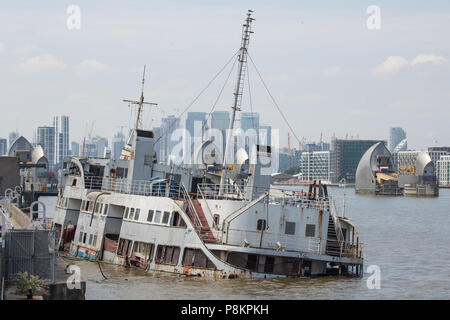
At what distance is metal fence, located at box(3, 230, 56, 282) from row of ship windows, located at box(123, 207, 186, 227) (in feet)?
31.9

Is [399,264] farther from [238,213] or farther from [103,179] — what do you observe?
[103,179]

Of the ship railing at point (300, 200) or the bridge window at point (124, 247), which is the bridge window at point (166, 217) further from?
the ship railing at point (300, 200)

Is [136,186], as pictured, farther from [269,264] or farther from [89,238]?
[269,264]

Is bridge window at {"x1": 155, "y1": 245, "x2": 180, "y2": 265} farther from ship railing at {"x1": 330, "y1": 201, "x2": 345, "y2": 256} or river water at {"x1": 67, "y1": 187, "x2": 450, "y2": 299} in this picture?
ship railing at {"x1": 330, "y1": 201, "x2": 345, "y2": 256}

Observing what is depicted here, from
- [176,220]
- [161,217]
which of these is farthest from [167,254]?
[161,217]

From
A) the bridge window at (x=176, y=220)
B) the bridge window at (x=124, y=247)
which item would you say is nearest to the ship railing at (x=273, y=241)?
the bridge window at (x=176, y=220)

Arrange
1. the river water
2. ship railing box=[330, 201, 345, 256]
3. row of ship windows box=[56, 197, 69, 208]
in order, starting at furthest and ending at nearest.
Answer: row of ship windows box=[56, 197, 69, 208] → ship railing box=[330, 201, 345, 256] → the river water

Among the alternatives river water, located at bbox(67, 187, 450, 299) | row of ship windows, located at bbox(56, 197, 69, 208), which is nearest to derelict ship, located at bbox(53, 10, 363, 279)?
river water, located at bbox(67, 187, 450, 299)

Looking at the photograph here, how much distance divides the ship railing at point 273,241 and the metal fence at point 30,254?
9920 millimetres

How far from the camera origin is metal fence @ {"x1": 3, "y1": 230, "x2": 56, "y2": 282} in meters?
23.6

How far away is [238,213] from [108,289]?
7.02 m

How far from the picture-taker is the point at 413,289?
34156 mm

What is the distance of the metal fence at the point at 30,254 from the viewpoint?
2356cm
